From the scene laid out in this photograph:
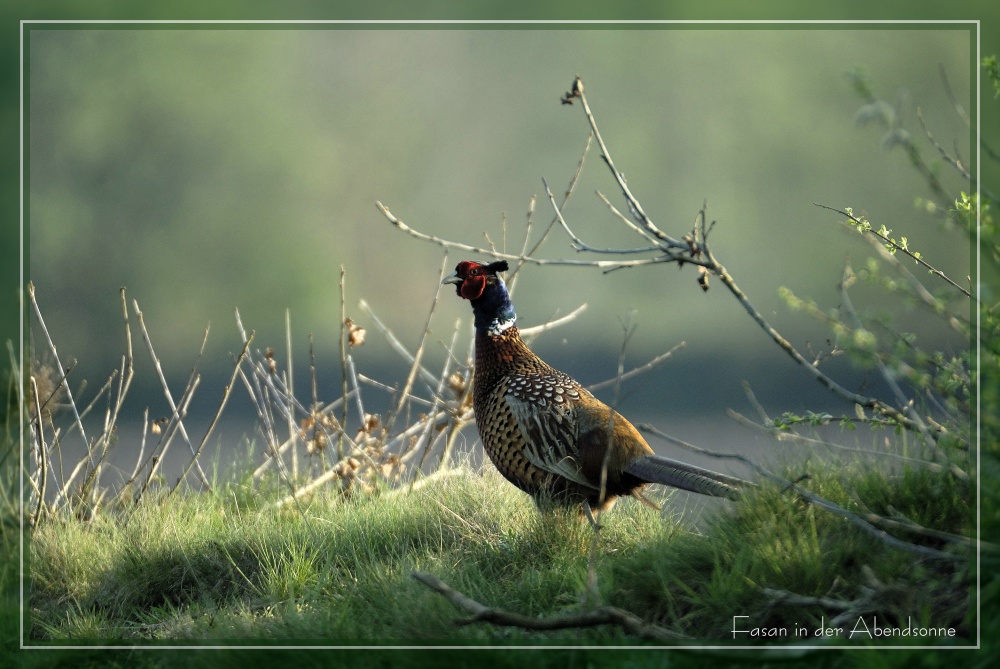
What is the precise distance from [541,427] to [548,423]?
31 mm

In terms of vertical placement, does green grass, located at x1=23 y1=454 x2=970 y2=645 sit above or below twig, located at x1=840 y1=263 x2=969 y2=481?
below

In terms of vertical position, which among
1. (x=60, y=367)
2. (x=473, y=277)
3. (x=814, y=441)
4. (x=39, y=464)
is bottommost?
(x=39, y=464)

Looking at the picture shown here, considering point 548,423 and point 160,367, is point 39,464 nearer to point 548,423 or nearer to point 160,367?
point 160,367

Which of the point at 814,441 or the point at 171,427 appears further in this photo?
the point at 171,427

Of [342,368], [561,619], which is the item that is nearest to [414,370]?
[342,368]

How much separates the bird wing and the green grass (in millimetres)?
212

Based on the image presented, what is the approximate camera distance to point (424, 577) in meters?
2.46

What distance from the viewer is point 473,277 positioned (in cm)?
397

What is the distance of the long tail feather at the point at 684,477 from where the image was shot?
10.9 feet

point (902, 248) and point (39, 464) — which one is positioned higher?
point (902, 248)

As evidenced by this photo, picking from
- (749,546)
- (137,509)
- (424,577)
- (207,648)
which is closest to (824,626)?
(749,546)

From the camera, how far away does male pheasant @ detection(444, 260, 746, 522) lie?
3.70 meters

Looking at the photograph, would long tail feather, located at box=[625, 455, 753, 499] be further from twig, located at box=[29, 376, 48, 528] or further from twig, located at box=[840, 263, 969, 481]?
twig, located at box=[29, 376, 48, 528]

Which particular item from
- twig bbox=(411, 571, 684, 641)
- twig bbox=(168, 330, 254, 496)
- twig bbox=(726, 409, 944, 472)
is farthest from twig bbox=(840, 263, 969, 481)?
twig bbox=(168, 330, 254, 496)
